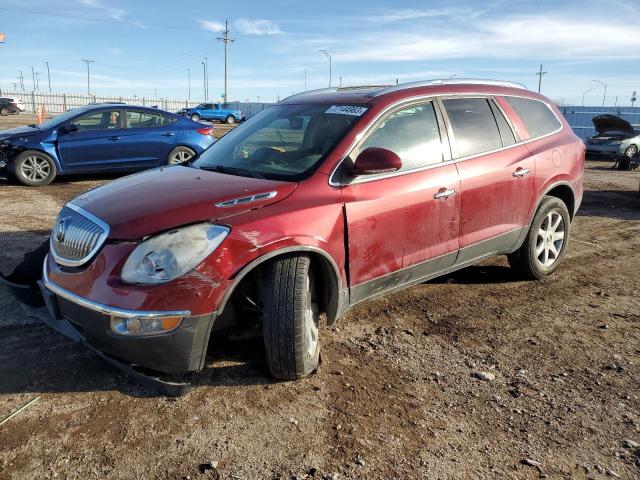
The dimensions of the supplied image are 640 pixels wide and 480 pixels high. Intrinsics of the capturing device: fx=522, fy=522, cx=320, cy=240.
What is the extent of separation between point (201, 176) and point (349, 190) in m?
1.03

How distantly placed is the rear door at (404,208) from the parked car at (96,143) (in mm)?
6584

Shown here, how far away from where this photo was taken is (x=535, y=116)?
510cm

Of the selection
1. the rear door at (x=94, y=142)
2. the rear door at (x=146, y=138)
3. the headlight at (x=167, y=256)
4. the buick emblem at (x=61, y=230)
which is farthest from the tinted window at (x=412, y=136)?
the rear door at (x=94, y=142)

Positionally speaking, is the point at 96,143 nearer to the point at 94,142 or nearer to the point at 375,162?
the point at 94,142

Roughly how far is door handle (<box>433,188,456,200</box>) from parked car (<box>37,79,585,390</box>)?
2cm

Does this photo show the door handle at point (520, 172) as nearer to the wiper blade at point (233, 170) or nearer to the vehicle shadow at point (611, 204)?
the wiper blade at point (233, 170)

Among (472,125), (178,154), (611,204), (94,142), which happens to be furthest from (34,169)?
(611,204)

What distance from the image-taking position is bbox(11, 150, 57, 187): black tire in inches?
380

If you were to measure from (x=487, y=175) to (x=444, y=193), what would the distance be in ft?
1.93

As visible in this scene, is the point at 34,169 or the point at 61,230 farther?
the point at 34,169

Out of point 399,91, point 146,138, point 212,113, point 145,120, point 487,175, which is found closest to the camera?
point 399,91

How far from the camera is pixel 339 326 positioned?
411 cm

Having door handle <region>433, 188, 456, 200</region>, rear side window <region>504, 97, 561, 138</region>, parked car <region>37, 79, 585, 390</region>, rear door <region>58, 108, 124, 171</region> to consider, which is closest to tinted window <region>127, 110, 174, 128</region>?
rear door <region>58, 108, 124, 171</region>

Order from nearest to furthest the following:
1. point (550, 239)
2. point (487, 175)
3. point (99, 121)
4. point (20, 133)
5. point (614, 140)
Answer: point (487, 175) < point (550, 239) < point (20, 133) < point (99, 121) < point (614, 140)
